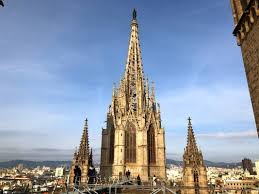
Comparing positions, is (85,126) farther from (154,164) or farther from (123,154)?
(154,164)

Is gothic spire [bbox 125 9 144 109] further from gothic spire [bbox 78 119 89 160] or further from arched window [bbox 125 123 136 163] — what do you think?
gothic spire [bbox 78 119 89 160]

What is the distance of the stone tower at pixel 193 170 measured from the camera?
2428cm

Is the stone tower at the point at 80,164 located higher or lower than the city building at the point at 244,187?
higher

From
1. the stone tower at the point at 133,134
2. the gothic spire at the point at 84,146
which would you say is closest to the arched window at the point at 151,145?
the stone tower at the point at 133,134

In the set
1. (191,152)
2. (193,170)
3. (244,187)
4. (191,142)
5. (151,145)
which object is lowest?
(244,187)

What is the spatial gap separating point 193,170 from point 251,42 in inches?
649

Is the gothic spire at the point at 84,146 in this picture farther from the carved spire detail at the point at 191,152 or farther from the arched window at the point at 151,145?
the carved spire detail at the point at 191,152

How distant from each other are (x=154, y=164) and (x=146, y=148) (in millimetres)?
3293

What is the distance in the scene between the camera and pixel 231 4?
15.2 metres

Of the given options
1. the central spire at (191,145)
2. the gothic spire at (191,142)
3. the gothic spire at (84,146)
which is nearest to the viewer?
the central spire at (191,145)

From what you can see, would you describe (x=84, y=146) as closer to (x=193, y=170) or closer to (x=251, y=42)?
(x=193, y=170)

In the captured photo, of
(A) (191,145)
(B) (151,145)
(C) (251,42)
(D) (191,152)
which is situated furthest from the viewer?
(B) (151,145)

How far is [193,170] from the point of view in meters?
24.9

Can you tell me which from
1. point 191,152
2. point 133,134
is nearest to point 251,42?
point 191,152
